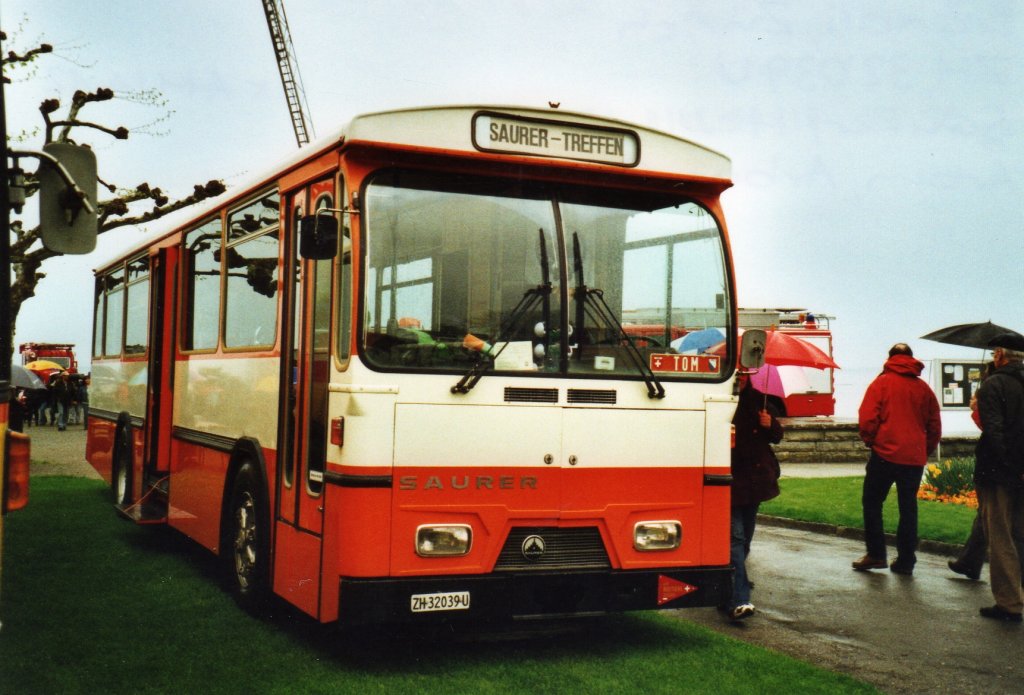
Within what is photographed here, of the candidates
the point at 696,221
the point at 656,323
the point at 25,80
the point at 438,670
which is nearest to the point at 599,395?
the point at 656,323

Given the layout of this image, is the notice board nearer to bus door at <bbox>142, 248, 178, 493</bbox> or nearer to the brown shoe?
the brown shoe

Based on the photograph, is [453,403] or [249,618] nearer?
[453,403]

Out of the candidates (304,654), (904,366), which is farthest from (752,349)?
(904,366)

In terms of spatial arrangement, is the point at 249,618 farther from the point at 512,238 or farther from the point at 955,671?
the point at 955,671

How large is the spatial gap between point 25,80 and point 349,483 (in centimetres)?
1827

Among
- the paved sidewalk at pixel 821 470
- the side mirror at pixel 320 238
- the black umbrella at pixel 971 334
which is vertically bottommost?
the paved sidewalk at pixel 821 470

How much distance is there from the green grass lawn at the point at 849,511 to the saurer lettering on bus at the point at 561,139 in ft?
23.9

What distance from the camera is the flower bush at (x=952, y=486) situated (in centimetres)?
1532

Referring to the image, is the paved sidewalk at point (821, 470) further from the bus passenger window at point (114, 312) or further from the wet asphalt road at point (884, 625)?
the bus passenger window at point (114, 312)

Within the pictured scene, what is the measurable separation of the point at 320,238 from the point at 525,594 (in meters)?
2.21

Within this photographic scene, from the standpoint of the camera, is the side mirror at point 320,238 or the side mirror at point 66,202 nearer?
the side mirror at point 66,202

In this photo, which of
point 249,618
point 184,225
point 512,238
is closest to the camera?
point 512,238

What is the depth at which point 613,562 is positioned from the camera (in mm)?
6746

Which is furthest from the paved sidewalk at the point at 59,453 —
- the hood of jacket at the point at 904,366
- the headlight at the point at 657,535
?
the headlight at the point at 657,535
